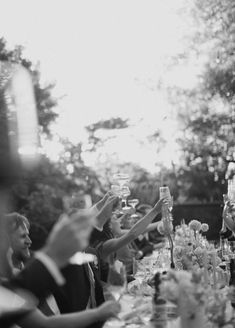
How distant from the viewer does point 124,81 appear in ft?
61.2

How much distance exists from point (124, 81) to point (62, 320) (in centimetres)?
1689

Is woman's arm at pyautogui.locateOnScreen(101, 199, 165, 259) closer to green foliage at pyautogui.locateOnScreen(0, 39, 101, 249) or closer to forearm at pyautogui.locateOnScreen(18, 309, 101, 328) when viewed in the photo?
forearm at pyautogui.locateOnScreen(18, 309, 101, 328)

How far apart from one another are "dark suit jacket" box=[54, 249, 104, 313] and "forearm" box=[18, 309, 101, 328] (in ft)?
2.69

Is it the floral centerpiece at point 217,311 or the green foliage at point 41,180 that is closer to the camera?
the floral centerpiece at point 217,311

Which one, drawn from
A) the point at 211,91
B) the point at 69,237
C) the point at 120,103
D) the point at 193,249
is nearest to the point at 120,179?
the point at 193,249

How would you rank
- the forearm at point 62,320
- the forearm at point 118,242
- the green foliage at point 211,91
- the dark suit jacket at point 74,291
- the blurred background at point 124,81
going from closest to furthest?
the forearm at point 62,320 → the dark suit jacket at point 74,291 → the forearm at point 118,242 → the blurred background at point 124,81 → the green foliage at point 211,91

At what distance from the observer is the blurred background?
1357cm

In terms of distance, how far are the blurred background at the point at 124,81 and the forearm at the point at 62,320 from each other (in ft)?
32.4

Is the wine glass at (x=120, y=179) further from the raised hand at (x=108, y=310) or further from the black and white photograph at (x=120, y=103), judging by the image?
the raised hand at (x=108, y=310)

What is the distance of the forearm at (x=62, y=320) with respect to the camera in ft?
6.32

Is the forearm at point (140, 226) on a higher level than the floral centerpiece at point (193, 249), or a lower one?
higher

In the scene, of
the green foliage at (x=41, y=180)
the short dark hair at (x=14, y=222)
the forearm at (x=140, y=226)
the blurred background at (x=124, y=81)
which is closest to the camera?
the short dark hair at (x=14, y=222)

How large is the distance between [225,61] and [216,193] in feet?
35.4

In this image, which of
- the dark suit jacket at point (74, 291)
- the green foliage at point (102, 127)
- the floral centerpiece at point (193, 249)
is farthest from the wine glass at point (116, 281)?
the green foliage at point (102, 127)
